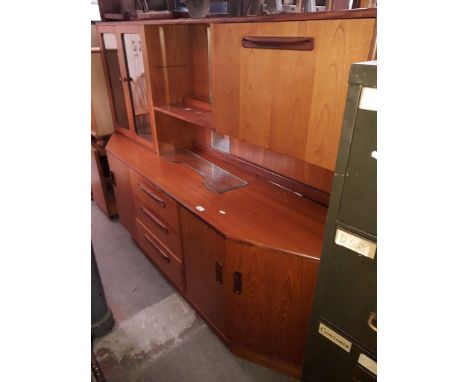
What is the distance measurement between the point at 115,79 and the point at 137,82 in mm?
361

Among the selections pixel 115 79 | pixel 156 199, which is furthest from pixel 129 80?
pixel 156 199

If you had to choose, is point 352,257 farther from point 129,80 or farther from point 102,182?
point 102,182

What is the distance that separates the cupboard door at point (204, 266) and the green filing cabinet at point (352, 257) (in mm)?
523

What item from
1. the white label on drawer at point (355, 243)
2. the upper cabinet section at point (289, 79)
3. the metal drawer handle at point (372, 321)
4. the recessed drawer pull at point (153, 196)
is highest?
the upper cabinet section at point (289, 79)

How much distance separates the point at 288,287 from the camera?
1256mm

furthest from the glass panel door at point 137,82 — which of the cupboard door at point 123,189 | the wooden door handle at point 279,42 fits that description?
the wooden door handle at point 279,42

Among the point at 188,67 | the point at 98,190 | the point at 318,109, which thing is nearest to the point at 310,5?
the point at 318,109

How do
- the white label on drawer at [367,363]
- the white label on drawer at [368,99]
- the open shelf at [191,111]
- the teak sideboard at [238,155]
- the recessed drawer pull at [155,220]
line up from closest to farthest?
the white label on drawer at [368,99]
the white label on drawer at [367,363]
the teak sideboard at [238,155]
the open shelf at [191,111]
the recessed drawer pull at [155,220]

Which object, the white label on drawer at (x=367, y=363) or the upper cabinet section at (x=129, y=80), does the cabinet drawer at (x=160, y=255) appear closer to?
the upper cabinet section at (x=129, y=80)

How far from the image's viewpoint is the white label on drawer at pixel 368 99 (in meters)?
0.65

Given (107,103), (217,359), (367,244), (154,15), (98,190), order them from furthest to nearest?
(98,190), (107,103), (154,15), (217,359), (367,244)

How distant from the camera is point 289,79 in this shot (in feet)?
3.53
